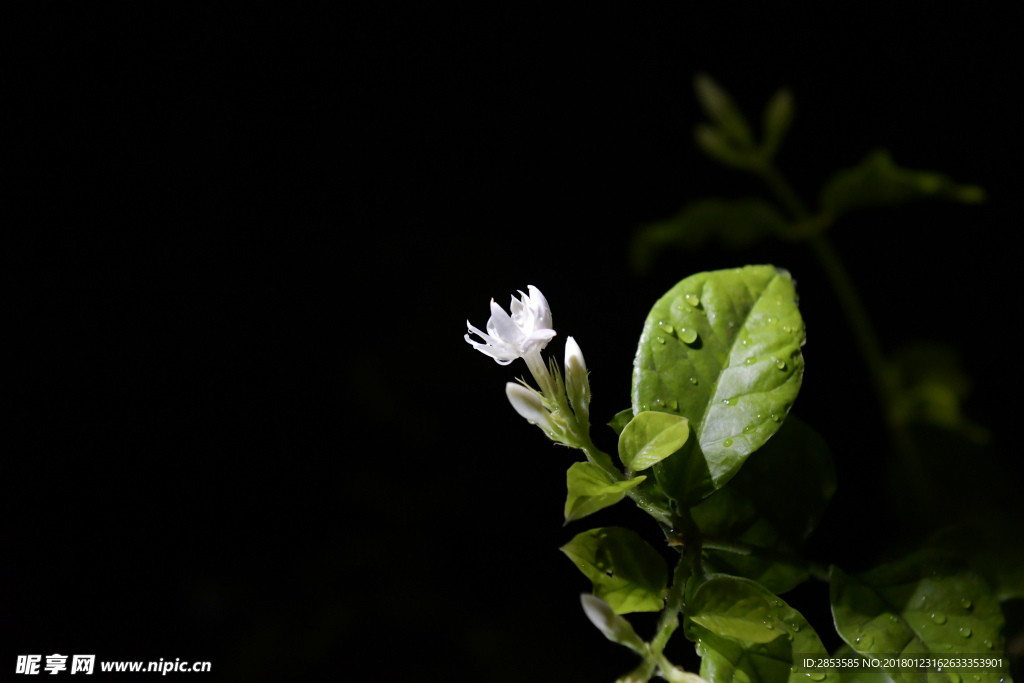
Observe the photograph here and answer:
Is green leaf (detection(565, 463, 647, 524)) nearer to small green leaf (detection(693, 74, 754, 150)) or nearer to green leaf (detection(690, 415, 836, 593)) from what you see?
green leaf (detection(690, 415, 836, 593))

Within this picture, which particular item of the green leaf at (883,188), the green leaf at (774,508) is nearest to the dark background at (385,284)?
the green leaf at (883,188)

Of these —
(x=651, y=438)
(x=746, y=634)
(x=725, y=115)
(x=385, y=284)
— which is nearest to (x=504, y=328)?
(x=651, y=438)

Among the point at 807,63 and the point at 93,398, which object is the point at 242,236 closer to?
the point at 93,398

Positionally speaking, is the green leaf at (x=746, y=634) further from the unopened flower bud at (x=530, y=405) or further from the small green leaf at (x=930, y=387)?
the small green leaf at (x=930, y=387)

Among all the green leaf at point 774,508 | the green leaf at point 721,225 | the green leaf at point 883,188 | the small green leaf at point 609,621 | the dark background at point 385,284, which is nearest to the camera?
the small green leaf at point 609,621

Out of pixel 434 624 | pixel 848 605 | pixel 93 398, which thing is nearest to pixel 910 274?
pixel 848 605
